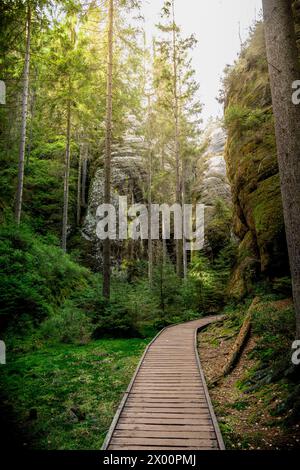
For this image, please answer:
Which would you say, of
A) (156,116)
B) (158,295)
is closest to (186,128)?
(156,116)

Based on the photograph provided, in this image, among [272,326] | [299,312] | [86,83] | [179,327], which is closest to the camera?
[299,312]

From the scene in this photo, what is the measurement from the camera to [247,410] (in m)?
5.55

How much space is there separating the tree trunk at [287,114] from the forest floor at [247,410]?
1.53 meters

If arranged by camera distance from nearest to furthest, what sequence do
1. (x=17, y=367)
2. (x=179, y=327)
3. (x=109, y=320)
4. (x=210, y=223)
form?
(x=17, y=367) → (x=109, y=320) → (x=179, y=327) → (x=210, y=223)

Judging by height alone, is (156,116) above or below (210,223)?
above

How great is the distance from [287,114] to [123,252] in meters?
22.4

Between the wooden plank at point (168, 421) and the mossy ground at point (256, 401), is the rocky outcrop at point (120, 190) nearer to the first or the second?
the mossy ground at point (256, 401)

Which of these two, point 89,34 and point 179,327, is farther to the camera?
point 89,34

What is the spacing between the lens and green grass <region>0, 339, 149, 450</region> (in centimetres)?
504

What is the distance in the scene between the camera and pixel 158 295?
50.2 feet

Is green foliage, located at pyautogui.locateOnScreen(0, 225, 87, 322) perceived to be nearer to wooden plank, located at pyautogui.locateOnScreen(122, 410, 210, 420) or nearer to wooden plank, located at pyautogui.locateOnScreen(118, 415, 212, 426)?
wooden plank, located at pyautogui.locateOnScreen(122, 410, 210, 420)

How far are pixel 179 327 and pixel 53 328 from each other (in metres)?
5.89

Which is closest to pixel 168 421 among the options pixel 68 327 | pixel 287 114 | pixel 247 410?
pixel 247 410

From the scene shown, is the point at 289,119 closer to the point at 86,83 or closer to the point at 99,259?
the point at 86,83
